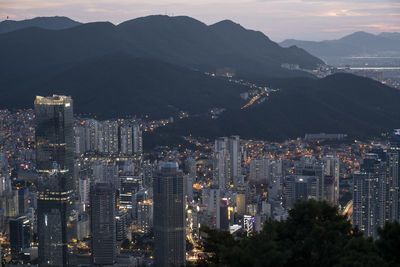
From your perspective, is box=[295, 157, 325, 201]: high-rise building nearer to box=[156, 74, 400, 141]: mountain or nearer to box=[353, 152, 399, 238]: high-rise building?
box=[353, 152, 399, 238]: high-rise building

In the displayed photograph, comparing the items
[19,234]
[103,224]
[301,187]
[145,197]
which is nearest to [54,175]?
[19,234]

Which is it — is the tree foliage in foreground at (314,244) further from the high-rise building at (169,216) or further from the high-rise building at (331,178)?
the high-rise building at (331,178)

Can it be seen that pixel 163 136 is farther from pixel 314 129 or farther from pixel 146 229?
pixel 146 229

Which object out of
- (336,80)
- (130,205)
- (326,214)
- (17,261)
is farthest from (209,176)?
(326,214)

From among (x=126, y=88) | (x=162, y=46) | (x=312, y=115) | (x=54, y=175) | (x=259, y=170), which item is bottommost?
(x=259, y=170)

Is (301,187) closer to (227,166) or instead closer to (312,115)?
(227,166)

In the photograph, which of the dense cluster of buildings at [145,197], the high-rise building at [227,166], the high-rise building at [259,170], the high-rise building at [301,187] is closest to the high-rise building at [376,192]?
the dense cluster of buildings at [145,197]
